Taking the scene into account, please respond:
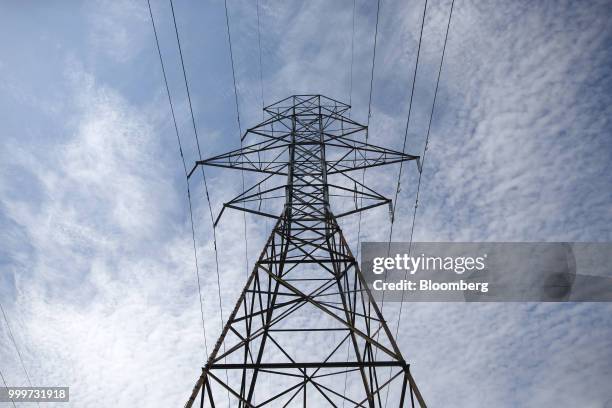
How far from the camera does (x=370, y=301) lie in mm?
6664

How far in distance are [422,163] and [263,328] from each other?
20.7ft

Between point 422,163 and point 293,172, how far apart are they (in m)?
3.61

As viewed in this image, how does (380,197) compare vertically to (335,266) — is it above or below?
above

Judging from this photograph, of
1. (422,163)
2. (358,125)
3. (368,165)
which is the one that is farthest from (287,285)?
(358,125)

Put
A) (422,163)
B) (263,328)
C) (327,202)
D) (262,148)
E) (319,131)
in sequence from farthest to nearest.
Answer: (319,131)
(262,148)
(422,163)
(327,202)
(263,328)

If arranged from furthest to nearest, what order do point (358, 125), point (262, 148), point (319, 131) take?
1. point (358, 125)
2. point (319, 131)
3. point (262, 148)

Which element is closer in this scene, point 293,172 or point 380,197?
point 380,197

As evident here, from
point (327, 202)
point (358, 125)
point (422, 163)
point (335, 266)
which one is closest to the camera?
point (335, 266)

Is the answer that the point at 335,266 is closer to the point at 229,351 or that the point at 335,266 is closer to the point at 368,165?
the point at 229,351

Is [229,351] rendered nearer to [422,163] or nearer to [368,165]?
[368,165]

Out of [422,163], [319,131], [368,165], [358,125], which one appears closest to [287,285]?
[368,165]

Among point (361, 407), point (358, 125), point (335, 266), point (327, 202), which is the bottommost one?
point (361, 407)

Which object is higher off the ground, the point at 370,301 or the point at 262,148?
the point at 262,148

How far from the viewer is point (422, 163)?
1052 centimetres
